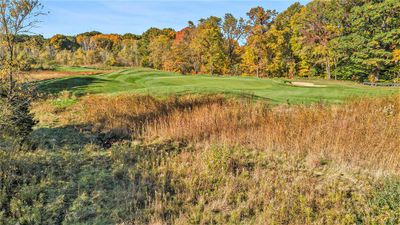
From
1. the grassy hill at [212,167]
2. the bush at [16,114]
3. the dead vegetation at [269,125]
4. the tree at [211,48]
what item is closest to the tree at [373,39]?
the tree at [211,48]

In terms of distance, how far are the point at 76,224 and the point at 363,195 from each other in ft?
13.5

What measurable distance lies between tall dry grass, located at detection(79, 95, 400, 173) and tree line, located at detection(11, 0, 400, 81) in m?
15.7

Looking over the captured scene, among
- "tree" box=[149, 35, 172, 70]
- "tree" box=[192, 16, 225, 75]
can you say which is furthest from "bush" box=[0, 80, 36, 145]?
"tree" box=[149, 35, 172, 70]

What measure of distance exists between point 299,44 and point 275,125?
106ft

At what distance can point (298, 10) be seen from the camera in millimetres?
41281

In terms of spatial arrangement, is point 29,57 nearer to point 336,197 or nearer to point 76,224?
point 76,224

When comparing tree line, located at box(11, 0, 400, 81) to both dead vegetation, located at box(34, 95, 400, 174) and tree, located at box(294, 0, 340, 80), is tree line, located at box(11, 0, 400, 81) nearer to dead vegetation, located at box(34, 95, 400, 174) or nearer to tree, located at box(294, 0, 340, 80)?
tree, located at box(294, 0, 340, 80)

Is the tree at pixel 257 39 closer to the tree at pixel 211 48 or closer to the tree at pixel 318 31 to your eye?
the tree at pixel 211 48

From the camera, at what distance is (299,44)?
34.8 meters

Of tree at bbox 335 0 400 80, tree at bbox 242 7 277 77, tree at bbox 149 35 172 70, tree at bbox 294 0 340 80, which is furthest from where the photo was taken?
tree at bbox 149 35 172 70

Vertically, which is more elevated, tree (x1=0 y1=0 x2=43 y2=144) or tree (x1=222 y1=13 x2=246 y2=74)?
tree (x1=222 y1=13 x2=246 y2=74)

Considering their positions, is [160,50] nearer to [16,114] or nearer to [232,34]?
[232,34]

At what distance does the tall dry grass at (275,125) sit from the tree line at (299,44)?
51.4ft

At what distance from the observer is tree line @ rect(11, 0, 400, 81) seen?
27359 millimetres
